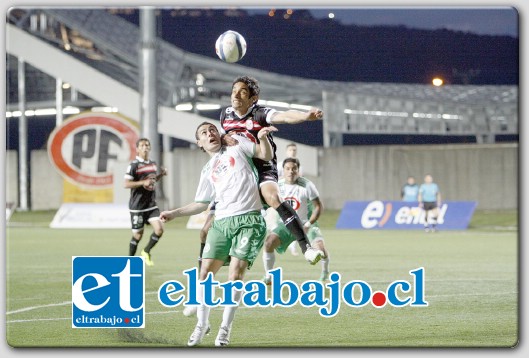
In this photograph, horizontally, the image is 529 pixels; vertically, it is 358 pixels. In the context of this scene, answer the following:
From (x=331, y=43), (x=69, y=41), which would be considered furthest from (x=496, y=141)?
(x=69, y=41)

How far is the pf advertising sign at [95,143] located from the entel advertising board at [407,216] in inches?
246

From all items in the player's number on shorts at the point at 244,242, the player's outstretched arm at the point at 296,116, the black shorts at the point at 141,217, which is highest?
the player's outstretched arm at the point at 296,116

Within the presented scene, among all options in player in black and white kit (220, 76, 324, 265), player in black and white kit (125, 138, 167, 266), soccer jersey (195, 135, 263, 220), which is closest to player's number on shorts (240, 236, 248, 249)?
soccer jersey (195, 135, 263, 220)

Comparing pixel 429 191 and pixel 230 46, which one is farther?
→ pixel 429 191

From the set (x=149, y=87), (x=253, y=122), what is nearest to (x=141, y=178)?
(x=253, y=122)

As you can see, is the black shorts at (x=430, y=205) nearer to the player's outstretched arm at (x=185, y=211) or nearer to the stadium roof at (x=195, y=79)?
the stadium roof at (x=195, y=79)

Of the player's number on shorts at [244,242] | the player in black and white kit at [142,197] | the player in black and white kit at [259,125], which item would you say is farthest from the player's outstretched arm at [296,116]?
the player in black and white kit at [142,197]

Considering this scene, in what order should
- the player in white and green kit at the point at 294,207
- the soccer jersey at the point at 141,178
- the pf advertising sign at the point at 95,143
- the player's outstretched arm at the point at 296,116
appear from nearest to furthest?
1. the player's outstretched arm at the point at 296,116
2. the player in white and green kit at the point at 294,207
3. the soccer jersey at the point at 141,178
4. the pf advertising sign at the point at 95,143

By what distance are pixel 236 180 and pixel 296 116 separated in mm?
856

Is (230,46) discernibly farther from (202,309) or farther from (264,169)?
(202,309)

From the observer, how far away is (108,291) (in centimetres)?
854

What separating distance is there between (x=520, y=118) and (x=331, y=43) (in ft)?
78.5

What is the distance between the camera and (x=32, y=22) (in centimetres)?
3062

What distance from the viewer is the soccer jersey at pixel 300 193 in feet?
38.0
